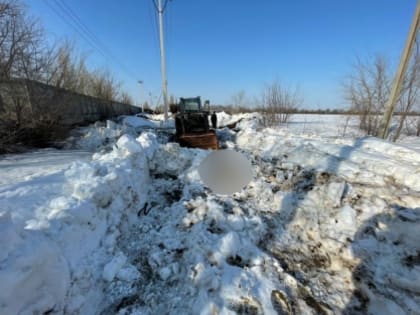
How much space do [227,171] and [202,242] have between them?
4.12 ft

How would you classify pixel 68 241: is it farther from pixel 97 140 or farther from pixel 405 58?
pixel 405 58

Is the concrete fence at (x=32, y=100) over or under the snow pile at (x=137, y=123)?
over

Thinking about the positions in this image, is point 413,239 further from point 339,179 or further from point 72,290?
point 72,290

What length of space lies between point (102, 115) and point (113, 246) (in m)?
15.5

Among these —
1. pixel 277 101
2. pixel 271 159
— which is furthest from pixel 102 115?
pixel 271 159

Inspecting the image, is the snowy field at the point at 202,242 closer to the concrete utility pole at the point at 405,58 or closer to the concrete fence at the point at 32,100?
the concrete fence at the point at 32,100

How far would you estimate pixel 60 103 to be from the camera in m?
7.01

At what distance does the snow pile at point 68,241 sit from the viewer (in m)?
1.63

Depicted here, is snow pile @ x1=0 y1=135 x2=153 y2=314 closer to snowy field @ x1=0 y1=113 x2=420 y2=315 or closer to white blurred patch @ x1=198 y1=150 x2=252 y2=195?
snowy field @ x1=0 y1=113 x2=420 y2=315

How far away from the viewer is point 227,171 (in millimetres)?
2094

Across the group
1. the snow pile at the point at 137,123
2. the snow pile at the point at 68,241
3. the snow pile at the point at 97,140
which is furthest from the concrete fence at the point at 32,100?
the snow pile at the point at 137,123

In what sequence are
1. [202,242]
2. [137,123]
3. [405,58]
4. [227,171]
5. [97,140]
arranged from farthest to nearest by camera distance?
1. [137,123]
2. [97,140]
3. [405,58]
4. [202,242]
5. [227,171]

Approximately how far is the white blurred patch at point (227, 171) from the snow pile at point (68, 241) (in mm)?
1483

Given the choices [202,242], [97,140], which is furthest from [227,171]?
[97,140]
